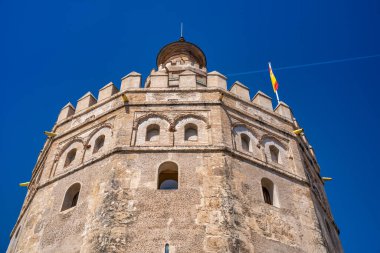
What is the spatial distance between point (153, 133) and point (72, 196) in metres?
2.52

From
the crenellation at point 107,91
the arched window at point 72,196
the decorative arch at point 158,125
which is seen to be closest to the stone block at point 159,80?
the crenellation at point 107,91

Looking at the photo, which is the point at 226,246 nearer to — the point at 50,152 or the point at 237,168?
the point at 237,168

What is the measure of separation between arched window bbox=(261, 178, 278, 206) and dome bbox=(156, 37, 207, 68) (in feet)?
30.4

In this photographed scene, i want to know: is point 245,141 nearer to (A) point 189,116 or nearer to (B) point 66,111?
(A) point 189,116

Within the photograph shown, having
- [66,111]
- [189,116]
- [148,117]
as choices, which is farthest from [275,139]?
[66,111]

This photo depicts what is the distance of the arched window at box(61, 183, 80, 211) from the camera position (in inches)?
437

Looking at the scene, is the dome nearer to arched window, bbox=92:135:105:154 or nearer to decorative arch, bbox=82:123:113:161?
decorative arch, bbox=82:123:113:161

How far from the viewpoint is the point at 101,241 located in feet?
29.9

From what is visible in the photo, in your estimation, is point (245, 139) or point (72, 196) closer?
point (72, 196)

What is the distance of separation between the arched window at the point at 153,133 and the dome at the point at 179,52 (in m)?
8.09

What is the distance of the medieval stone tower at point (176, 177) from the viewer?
9.42m

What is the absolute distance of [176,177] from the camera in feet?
36.8

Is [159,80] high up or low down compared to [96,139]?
up

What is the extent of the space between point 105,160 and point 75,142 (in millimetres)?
1987
